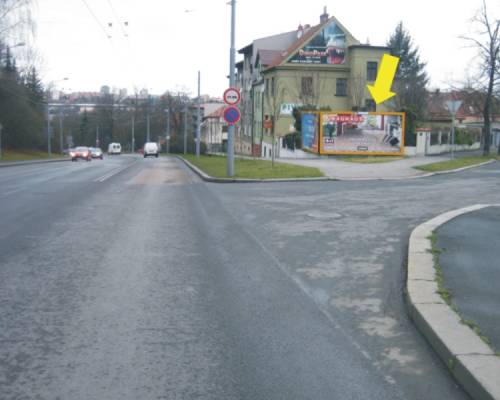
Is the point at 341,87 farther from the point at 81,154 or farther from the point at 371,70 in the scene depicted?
the point at 81,154

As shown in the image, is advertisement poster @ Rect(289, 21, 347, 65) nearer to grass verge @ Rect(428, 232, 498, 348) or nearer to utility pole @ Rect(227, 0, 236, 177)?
utility pole @ Rect(227, 0, 236, 177)

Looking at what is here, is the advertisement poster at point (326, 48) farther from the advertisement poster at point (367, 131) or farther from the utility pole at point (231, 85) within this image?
the utility pole at point (231, 85)

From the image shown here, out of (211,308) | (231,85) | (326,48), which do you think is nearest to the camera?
(211,308)

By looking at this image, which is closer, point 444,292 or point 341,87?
point 444,292

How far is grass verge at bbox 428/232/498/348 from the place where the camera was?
4713mm

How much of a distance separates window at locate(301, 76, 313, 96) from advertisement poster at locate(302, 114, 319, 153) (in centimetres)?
1392

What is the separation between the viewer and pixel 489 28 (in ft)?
121

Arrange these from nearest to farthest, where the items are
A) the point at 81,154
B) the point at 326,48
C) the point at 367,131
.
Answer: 1. the point at 367,131
2. the point at 326,48
3. the point at 81,154

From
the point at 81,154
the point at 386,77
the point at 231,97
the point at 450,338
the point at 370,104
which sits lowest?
the point at 81,154

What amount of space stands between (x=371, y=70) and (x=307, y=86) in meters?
6.20

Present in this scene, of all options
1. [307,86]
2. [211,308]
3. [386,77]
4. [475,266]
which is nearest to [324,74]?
[307,86]

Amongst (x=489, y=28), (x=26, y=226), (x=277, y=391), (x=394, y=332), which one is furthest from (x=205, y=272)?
(x=489, y=28)

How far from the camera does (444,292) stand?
5879 mm

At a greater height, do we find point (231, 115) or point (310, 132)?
point (231, 115)
